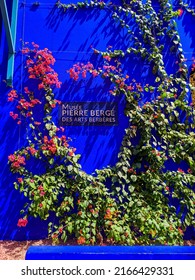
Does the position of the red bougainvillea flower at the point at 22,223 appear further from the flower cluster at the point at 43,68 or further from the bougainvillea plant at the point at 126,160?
the flower cluster at the point at 43,68

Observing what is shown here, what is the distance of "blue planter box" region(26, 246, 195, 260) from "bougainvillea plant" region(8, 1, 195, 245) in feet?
4.49

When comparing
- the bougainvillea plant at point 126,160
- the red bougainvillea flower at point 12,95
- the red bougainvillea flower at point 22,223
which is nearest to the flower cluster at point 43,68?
the bougainvillea plant at point 126,160

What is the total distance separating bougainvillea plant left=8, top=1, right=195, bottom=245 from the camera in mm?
3170

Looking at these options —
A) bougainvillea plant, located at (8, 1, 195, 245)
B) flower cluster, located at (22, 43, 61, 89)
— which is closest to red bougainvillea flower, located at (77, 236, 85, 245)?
bougainvillea plant, located at (8, 1, 195, 245)

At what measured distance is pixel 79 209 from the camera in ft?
10.6

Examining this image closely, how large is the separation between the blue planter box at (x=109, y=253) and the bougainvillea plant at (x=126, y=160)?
1.37 meters

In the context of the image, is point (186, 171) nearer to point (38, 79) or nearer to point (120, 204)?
point (120, 204)

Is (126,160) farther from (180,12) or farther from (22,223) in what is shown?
(180,12)

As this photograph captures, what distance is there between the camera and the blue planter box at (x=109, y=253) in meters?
1.66

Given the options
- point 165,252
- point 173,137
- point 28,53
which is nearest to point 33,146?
point 28,53

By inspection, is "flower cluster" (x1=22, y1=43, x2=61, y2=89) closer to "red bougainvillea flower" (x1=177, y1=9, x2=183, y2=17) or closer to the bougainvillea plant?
the bougainvillea plant

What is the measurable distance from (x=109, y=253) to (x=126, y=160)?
1776 mm

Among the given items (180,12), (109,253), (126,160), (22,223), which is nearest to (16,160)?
(22,223)

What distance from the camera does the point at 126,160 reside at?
11.1 ft
